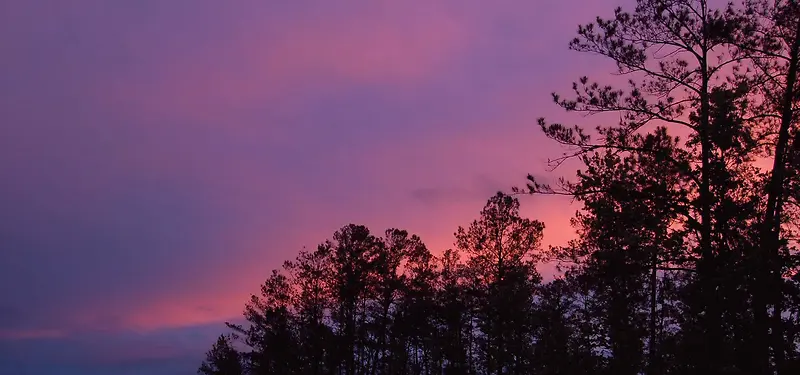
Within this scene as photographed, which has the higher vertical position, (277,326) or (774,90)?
(774,90)

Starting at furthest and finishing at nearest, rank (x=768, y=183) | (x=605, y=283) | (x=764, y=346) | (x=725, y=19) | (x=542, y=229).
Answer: (x=542, y=229) < (x=605, y=283) < (x=725, y=19) < (x=768, y=183) < (x=764, y=346)

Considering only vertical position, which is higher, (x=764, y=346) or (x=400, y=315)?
(x=400, y=315)

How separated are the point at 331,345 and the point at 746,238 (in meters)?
40.7

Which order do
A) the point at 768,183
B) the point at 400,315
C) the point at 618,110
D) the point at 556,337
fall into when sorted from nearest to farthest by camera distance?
the point at 768,183
the point at 618,110
the point at 556,337
the point at 400,315

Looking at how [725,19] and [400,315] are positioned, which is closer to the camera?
[725,19]

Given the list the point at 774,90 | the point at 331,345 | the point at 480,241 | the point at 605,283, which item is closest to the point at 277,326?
the point at 331,345

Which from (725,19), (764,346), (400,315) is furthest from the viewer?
(400,315)

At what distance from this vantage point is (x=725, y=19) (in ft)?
66.3

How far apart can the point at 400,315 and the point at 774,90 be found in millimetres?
37396

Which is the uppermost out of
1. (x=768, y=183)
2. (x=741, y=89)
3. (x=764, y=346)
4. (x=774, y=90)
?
(x=774, y=90)

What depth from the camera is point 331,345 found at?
55469 millimetres

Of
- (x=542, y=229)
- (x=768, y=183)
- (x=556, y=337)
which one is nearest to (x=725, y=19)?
(x=768, y=183)

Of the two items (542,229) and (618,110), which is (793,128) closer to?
(618,110)

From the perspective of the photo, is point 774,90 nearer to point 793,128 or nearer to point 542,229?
point 793,128
